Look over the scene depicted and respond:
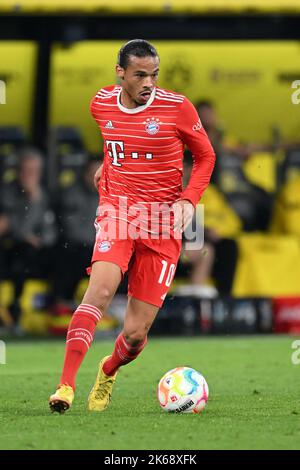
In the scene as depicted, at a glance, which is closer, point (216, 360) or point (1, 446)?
point (1, 446)

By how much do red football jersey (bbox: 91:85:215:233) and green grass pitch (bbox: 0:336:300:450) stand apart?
1.36m

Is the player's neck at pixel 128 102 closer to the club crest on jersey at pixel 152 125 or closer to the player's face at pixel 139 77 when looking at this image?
the player's face at pixel 139 77

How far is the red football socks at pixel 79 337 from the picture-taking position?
783cm

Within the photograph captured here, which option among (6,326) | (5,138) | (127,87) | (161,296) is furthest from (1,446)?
(5,138)

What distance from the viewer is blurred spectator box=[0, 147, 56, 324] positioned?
15289 mm

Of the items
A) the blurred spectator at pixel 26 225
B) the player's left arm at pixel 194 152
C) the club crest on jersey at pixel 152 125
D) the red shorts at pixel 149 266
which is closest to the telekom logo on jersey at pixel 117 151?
the club crest on jersey at pixel 152 125

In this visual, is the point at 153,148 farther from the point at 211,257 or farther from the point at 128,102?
the point at 211,257

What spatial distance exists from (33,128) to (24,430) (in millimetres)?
9287

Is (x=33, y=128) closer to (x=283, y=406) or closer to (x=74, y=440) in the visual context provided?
(x=283, y=406)

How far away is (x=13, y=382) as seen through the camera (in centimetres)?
1028

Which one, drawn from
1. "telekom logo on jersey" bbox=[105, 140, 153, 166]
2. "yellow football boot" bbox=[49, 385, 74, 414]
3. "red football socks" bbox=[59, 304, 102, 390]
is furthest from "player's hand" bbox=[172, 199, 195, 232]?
"yellow football boot" bbox=[49, 385, 74, 414]

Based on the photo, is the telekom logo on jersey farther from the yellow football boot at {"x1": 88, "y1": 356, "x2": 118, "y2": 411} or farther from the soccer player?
the yellow football boot at {"x1": 88, "y1": 356, "x2": 118, "y2": 411}

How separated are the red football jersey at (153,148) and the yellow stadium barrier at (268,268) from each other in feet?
24.3
